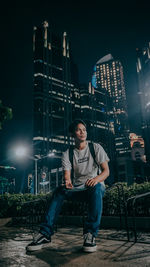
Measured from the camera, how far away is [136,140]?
5325 inches

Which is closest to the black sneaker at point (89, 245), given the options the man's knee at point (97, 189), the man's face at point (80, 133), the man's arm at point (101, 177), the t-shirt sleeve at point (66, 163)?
the man's knee at point (97, 189)

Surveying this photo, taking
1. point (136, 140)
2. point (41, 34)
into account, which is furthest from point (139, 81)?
point (41, 34)

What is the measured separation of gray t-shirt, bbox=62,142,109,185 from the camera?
9.23ft

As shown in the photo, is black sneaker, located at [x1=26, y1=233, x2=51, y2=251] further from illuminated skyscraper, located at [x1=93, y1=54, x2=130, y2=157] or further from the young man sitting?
illuminated skyscraper, located at [x1=93, y1=54, x2=130, y2=157]

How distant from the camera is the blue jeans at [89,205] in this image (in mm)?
2386

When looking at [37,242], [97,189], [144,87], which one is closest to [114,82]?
[144,87]

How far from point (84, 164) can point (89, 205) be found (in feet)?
2.00

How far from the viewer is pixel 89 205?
8.21 ft

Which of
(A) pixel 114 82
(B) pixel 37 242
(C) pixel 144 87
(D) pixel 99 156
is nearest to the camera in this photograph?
(B) pixel 37 242

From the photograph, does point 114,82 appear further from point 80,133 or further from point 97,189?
point 97,189

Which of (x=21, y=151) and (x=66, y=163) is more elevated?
(x=21, y=151)

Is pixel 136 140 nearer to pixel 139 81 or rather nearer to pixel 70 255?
pixel 139 81

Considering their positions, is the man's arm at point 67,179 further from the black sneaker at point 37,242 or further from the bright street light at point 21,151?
the bright street light at point 21,151

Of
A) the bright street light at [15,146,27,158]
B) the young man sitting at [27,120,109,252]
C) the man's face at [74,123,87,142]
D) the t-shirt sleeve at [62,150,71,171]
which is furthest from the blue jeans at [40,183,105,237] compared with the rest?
the bright street light at [15,146,27,158]
